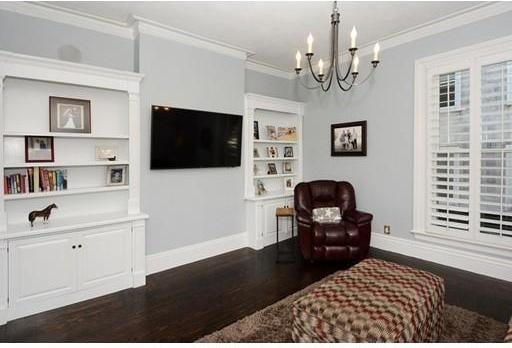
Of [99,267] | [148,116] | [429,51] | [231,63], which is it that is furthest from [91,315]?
[429,51]

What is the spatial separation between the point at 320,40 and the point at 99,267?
372 centimetres

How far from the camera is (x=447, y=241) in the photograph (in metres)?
3.61

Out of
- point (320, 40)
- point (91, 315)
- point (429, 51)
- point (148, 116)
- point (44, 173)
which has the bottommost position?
point (91, 315)

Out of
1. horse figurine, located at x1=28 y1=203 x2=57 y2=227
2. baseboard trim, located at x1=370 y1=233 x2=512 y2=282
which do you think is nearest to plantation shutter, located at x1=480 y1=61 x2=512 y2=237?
baseboard trim, located at x1=370 y1=233 x2=512 y2=282

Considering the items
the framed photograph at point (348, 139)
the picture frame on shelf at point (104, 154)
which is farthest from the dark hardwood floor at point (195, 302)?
the framed photograph at point (348, 139)

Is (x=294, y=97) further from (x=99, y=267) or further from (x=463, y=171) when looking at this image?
(x=99, y=267)

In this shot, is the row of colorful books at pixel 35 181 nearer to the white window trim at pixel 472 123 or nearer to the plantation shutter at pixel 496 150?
the white window trim at pixel 472 123

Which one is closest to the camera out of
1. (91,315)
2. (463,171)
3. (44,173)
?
(91,315)

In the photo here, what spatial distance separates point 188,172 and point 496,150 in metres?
3.51

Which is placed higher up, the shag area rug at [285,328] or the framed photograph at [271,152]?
the framed photograph at [271,152]

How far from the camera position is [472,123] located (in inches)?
132

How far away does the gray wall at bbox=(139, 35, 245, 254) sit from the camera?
3514mm

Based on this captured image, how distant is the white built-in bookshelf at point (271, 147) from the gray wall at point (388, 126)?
686 mm

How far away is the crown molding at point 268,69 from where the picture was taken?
483 cm
